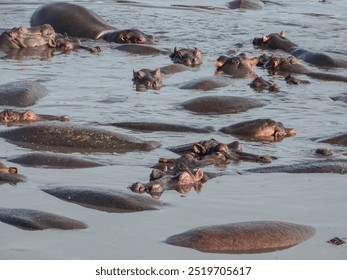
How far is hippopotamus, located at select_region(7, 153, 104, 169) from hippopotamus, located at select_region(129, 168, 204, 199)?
2.13ft

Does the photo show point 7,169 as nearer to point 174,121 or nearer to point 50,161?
point 50,161

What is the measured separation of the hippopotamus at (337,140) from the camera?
9625 mm

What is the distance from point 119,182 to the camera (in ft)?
26.6

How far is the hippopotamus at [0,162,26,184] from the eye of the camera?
7.82 metres

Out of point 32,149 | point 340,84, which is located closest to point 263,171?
point 32,149

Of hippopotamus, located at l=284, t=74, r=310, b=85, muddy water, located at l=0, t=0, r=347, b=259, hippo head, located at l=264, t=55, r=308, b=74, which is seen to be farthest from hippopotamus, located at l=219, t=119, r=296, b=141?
hippo head, located at l=264, t=55, r=308, b=74

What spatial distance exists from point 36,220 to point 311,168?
2576 mm

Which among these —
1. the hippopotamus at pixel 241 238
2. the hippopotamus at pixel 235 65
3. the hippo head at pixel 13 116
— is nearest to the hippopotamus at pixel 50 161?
the hippo head at pixel 13 116

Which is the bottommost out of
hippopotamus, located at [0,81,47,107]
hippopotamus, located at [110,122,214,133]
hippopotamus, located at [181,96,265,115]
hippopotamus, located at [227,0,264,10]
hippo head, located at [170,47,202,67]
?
hippopotamus, located at [227,0,264,10]

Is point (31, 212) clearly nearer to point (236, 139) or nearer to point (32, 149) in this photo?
point (32, 149)

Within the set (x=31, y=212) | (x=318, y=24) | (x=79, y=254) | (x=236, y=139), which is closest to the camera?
(x=79, y=254)

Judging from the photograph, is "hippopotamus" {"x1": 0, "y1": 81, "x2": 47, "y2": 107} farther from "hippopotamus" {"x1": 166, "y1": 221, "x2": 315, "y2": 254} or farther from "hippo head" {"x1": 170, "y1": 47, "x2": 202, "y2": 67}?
"hippopotamus" {"x1": 166, "y1": 221, "x2": 315, "y2": 254}

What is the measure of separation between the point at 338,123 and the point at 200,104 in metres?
1.33

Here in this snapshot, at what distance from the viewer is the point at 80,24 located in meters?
15.6
